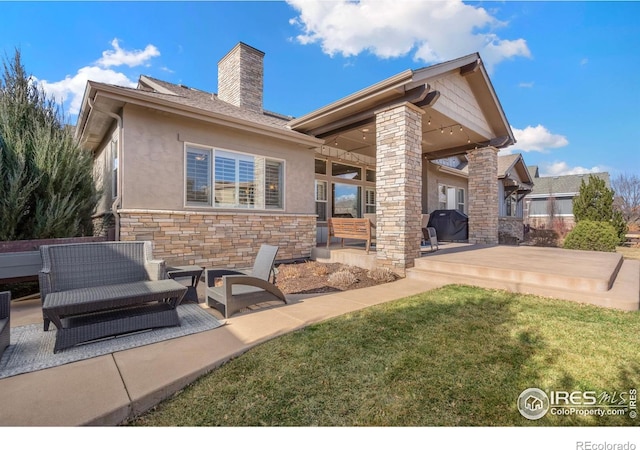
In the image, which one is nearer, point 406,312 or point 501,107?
point 406,312

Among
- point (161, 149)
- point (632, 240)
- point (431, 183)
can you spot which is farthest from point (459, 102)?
point (632, 240)

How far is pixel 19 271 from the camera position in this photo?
4.57m

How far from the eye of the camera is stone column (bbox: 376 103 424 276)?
6.71 meters

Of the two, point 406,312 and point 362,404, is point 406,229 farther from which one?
point 362,404

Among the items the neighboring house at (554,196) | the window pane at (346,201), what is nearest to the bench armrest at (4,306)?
the window pane at (346,201)

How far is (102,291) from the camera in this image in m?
3.32

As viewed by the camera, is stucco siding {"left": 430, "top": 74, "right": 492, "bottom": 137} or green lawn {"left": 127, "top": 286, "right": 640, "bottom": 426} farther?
stucco siding {"left": 430, "top": 74, "right": 492, "bottom": 137}

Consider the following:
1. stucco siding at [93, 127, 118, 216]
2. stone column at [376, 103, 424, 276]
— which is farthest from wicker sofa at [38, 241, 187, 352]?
stone column at [376, 103, 424, 276]

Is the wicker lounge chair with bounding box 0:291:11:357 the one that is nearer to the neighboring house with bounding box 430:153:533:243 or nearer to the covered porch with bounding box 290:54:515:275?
the covered porch with bounding box 290:54:515:275

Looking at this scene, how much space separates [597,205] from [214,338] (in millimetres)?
17123

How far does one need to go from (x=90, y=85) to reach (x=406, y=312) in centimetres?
687

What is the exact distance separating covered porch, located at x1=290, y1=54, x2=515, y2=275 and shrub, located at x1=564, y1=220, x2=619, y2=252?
304 centimetres

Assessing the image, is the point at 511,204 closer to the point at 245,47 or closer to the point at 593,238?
the point at 593,238
